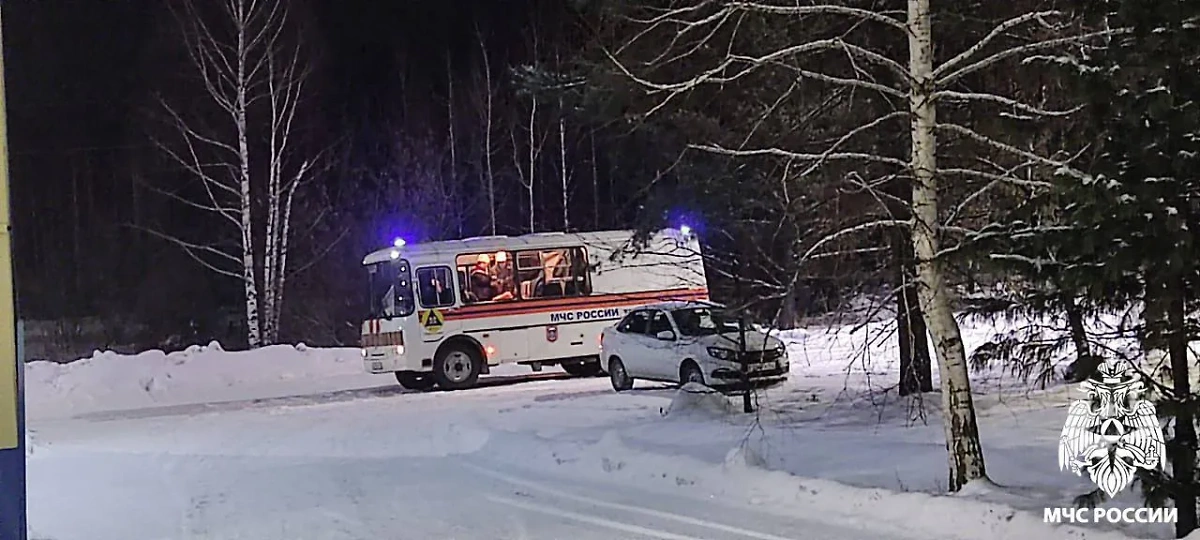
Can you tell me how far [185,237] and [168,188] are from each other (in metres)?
1.65

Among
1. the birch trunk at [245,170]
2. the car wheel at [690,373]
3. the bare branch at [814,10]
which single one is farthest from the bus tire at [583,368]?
the bare branch at [814,10]

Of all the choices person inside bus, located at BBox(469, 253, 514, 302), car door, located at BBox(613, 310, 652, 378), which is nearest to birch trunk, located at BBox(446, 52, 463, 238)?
person inside bus, located at BBox(469, 253, 514, 302)

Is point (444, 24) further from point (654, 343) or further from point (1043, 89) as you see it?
point (1043, 89)

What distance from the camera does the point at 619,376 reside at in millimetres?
23344

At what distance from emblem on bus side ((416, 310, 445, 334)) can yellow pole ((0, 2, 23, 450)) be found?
2069cm

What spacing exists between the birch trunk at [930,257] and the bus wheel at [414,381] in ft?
55.7

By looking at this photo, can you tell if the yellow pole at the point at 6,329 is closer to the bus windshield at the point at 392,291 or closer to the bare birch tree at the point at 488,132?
the bus windshield at the point at 392,291

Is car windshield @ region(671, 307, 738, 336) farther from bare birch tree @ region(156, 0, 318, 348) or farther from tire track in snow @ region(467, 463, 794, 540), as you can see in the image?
bare birch tree @ region(156, 0, 318, 348)

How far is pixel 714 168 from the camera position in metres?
14.0

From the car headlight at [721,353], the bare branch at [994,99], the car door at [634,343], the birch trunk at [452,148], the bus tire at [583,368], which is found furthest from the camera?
the birch trunk at [452,148]

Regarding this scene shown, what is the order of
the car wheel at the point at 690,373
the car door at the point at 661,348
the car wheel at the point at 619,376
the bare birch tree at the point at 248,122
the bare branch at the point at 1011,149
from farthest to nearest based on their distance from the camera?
the bare birch tree at the point at 248,122
the car wheel at the point at 619,376
the car door at the point at 661,348
the car wheel at the point at 690,373
the bare branch at the point at 1011,149

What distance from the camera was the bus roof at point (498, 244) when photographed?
2631 cm

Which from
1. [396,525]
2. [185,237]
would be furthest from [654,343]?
[185,237]

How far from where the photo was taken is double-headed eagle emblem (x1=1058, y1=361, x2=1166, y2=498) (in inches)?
327
